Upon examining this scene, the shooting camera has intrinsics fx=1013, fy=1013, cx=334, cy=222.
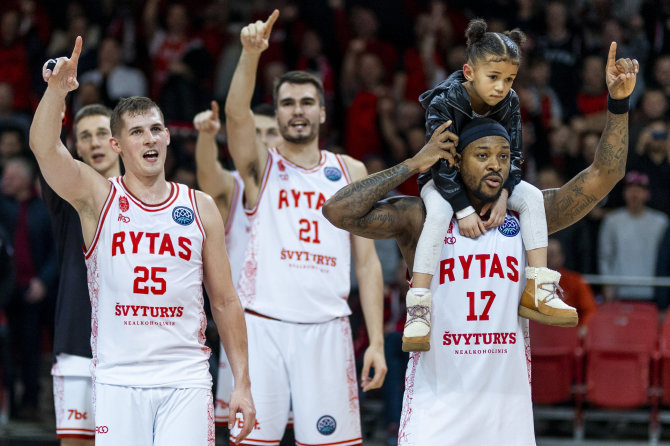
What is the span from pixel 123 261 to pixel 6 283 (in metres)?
3.79

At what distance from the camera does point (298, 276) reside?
6031 millimetres

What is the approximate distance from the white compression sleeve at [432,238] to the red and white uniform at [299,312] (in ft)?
5.22

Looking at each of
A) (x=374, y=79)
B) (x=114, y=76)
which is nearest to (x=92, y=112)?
(x=114, y=76)

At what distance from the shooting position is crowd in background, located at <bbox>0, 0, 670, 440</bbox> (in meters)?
9.77

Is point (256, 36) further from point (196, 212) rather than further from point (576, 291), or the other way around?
point (576, 291)

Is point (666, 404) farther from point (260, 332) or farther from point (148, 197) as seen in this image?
point (148, 197)

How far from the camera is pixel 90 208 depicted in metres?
4.80

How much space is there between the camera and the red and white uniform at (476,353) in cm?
457

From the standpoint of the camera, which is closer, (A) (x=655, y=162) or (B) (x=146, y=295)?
(B) (x=146, y=295)

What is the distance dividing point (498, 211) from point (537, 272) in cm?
34

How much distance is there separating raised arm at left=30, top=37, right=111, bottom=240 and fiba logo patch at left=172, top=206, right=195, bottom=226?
1.13 feet

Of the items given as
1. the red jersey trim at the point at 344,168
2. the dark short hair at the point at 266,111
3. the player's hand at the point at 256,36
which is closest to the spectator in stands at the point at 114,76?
the dark short hair at the point at 266,111

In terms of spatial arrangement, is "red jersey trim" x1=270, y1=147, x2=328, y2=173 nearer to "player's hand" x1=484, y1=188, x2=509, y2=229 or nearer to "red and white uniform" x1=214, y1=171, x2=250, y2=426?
"red and white uniform" x1=214, y1=171, x2=250, y2=426

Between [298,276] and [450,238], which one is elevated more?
[450,238]
